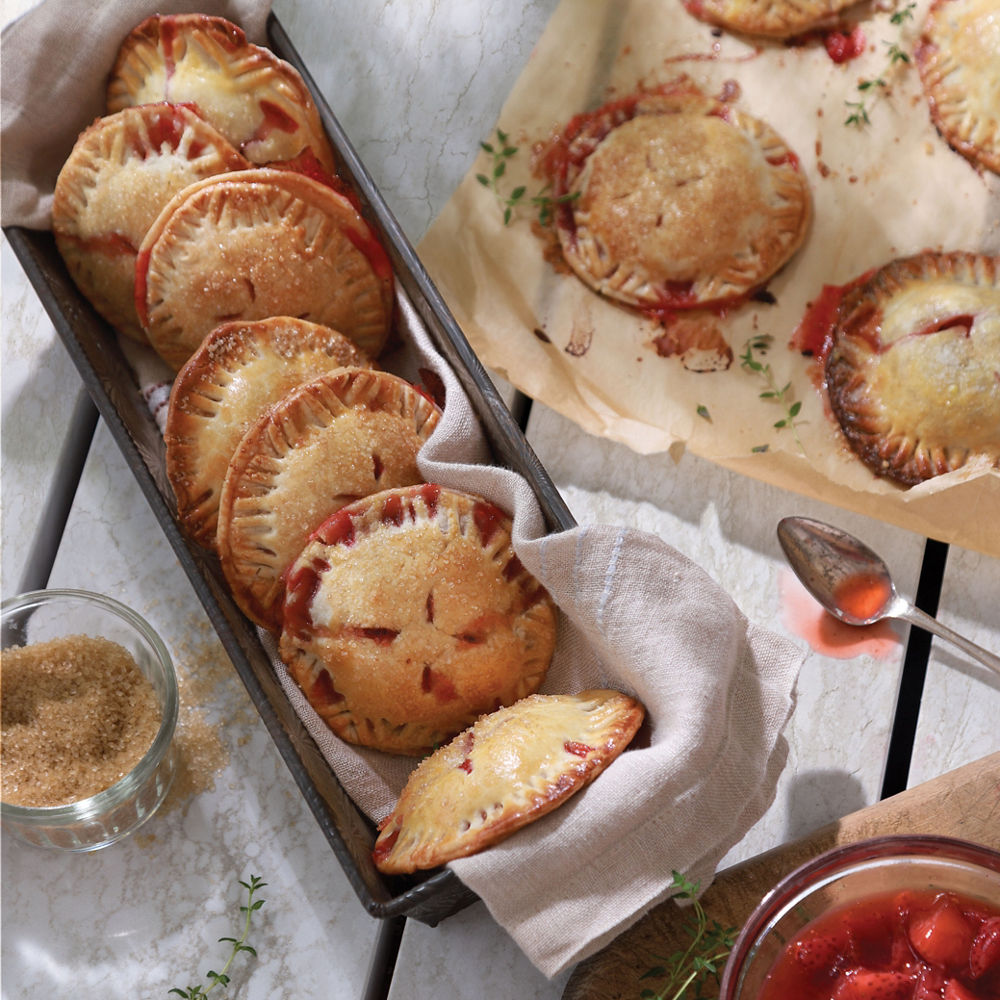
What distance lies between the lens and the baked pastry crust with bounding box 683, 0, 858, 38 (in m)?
2.06

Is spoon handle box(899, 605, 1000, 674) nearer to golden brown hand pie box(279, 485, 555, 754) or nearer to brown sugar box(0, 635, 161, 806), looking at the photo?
golden brown hand pie box(279, 485, 555, 754)

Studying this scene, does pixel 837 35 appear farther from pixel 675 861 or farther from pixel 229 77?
pixel 675 861

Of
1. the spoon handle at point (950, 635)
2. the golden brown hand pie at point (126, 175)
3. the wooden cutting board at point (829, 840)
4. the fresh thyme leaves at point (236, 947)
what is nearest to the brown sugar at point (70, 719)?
the fresh thyme leaves at point (236, 947)

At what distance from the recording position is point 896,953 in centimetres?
137

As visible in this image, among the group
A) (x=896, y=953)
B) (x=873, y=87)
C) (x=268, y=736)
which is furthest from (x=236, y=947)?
(x=873, y=87)

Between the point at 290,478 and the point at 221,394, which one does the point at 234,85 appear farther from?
the point at 290,478

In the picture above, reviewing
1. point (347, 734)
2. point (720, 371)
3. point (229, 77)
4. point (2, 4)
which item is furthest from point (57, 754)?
point (2, 4)

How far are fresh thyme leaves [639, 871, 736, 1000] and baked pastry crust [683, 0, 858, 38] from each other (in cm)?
149

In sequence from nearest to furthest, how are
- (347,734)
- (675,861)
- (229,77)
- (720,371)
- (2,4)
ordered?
(675,861)
(347,734)
(229,77)
(720,371)
(2,4)

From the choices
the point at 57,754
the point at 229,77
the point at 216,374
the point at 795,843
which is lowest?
the point at 57,754

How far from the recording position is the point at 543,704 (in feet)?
4.94

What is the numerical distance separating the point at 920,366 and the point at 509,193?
0.78 metres

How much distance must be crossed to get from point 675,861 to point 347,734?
471 mm

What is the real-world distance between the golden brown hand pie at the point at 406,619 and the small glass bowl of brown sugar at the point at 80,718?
262 mm
